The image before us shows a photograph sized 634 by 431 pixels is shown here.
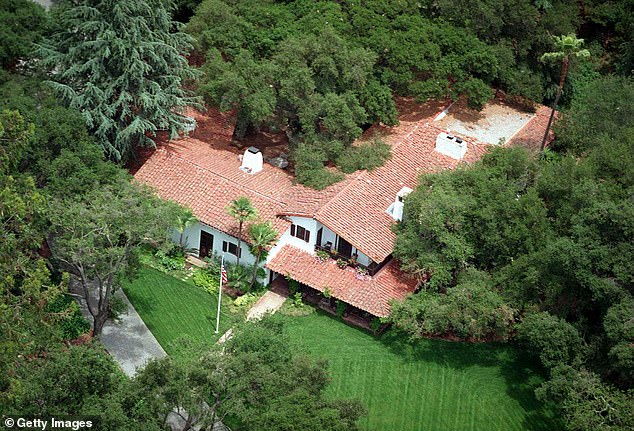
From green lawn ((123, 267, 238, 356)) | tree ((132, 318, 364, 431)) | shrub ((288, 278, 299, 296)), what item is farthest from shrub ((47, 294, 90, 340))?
shrub ((288, 278, 299, 296))

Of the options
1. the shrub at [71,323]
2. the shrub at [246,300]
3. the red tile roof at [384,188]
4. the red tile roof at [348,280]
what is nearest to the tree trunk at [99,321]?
the shrub at [71,323]

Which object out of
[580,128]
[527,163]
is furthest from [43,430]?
[580,128]

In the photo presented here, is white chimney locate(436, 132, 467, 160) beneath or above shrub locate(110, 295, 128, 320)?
above

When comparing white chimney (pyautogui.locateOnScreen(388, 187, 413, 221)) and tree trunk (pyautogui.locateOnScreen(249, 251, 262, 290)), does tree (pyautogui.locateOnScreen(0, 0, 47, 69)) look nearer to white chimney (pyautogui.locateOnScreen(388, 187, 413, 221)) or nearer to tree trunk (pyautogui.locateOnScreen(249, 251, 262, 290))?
tree trunk (pyautogui.locateOnScreen(249, 251, 262, 290))

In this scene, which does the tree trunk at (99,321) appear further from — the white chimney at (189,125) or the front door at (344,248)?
the white chimney at (189,125)

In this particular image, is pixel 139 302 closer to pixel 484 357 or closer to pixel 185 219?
pixel 185 219
